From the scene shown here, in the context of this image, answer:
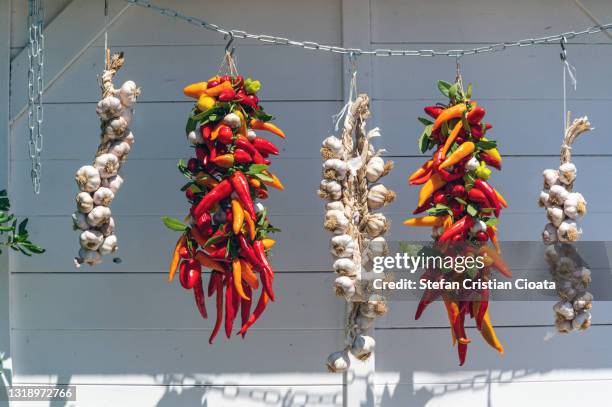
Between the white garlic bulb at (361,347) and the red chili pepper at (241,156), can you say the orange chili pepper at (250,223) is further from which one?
the white garlic bulb at (361,347)

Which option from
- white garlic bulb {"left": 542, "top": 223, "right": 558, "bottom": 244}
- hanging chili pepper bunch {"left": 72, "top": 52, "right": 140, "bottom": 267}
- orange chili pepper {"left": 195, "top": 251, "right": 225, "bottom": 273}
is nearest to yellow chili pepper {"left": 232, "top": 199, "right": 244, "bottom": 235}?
orange chili pepper {"left": 195, "top": 251, "right": 225, "bottom": 273}

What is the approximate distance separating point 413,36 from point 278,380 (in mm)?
1165

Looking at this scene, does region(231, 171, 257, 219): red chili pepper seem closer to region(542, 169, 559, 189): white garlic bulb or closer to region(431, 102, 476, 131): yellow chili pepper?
region(431, 102, 476, 131): yellow chili pepper

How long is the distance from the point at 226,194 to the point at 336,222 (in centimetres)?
29

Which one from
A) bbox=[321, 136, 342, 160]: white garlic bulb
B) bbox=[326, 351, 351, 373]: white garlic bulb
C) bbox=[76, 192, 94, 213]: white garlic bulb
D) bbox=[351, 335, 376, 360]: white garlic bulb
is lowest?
bbox=[326, 351, 351, 373]: white garlic bulb

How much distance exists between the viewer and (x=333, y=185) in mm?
1882

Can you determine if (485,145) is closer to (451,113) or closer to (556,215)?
(451,113)

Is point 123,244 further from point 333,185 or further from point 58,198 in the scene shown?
point 333,185

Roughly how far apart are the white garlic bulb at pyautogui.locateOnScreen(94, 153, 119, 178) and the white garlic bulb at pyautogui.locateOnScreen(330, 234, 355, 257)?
59 centimetres

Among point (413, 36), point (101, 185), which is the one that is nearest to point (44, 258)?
point (101, 185)

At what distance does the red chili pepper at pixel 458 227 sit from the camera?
6.09 ft

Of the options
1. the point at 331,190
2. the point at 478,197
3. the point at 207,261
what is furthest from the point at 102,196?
the point at 478,197

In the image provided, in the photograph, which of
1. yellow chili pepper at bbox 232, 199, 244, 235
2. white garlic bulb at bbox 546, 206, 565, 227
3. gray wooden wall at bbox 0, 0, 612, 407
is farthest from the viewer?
gray wooden wall at bbox 0, 0, 612, 407

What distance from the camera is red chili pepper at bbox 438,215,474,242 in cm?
186
